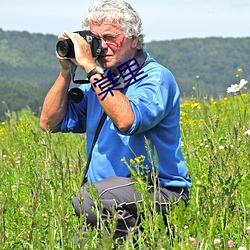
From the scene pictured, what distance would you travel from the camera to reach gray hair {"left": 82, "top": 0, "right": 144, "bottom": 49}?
3.49m

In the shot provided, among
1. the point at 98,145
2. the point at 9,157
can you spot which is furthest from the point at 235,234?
the point at 9,157

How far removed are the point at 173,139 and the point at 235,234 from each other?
2.05 feet

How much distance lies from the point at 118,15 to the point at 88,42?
9.5 inches

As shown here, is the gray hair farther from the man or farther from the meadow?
the meadow

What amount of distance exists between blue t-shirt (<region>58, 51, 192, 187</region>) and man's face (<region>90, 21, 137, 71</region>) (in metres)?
0.13

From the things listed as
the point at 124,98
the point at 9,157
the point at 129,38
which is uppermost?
the point at 129,38

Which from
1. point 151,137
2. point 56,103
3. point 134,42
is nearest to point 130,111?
point 151,137

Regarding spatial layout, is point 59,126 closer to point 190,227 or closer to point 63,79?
point 63,79

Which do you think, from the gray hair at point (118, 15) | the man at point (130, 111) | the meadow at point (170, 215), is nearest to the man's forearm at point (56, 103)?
the man at point (130, 111)

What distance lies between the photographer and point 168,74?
3455mm

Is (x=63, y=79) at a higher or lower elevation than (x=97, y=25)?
lower

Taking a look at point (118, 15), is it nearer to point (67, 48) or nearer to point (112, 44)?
point (112, 44)

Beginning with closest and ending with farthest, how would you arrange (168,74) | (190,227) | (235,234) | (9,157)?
(190,227) → (235,234) → (168,74) → (9,157)
